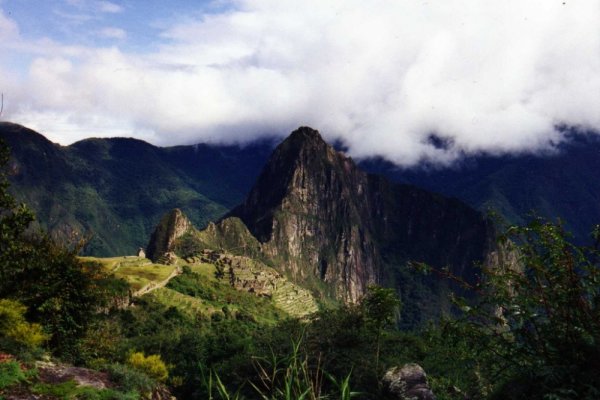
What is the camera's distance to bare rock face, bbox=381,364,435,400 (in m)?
19.2

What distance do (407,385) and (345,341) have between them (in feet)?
91.8

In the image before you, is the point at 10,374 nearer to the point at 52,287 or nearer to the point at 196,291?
the point at 52,287

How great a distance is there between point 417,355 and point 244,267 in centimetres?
14486

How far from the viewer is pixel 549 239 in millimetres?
7328

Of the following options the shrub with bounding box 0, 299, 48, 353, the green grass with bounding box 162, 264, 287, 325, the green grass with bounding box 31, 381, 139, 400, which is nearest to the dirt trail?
the green grass with bounding box 162, 264, 287, 325

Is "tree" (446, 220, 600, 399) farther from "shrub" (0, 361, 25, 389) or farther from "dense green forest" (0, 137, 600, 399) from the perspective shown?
"shrub" (0, 361, 25, 389)

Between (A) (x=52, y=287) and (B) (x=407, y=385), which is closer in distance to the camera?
(B) (x=407, y=385)

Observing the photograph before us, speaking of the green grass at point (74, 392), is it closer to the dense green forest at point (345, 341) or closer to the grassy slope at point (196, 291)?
the dense green forest at point (345, 341)

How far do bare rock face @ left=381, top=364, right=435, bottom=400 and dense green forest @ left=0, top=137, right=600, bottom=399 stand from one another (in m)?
0.82

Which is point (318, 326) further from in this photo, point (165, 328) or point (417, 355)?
point (165, 328)

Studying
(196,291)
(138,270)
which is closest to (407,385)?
(196,291)

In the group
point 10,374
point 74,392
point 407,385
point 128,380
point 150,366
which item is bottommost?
point 150,366

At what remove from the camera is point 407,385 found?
20016 millimetres

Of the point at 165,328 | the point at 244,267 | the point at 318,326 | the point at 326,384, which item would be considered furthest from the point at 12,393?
the point at 244,267
